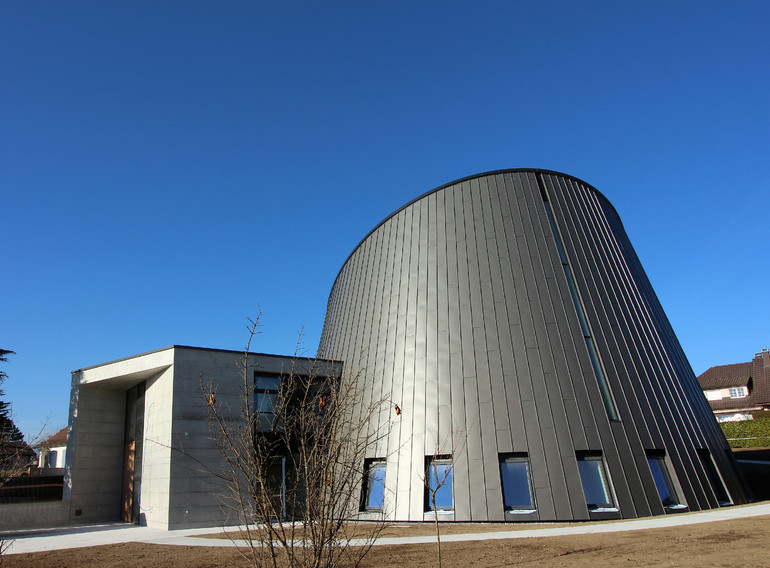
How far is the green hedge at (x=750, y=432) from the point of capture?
27703 millimetres

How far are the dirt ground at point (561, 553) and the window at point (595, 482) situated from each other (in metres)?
2.81

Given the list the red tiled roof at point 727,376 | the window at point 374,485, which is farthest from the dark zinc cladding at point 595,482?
the red tiled roof at point 727,376

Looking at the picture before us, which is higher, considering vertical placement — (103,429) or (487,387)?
(103,429)

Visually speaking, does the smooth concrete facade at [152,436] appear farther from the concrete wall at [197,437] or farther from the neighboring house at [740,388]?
the neighboring house at [740,388]

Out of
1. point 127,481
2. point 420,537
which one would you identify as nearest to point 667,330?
point 420,537

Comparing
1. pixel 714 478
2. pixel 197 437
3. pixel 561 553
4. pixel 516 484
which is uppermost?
pixel 197 437

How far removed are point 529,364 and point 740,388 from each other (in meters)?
40.8

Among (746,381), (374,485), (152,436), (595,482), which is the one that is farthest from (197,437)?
(746,381)

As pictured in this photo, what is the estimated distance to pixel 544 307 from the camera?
16406 mm

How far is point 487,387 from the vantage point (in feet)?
50.1

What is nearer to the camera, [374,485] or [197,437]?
[374,485]

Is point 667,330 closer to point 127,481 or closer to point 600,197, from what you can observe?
point 600,197

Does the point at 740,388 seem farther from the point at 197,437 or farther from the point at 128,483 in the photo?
the point at 128,483

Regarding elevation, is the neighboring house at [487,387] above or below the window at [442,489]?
above
